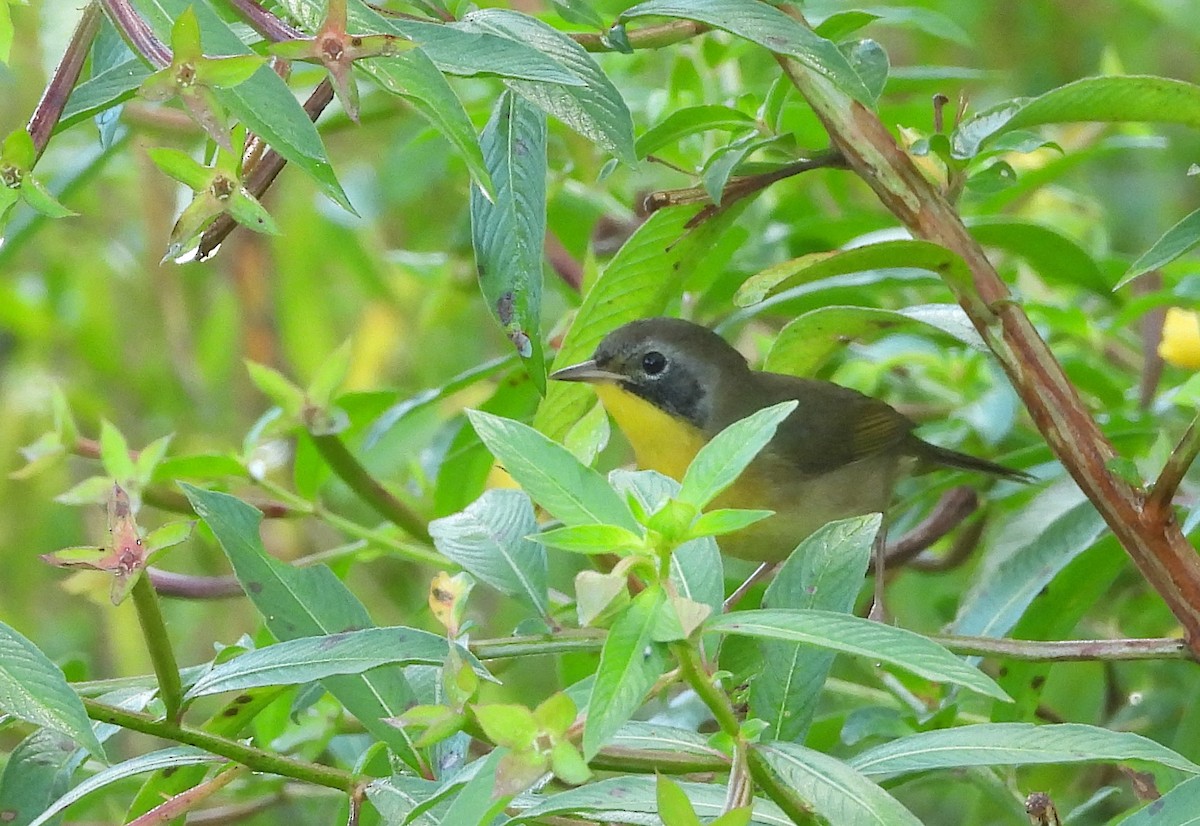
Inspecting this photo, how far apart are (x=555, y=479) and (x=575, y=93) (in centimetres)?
39

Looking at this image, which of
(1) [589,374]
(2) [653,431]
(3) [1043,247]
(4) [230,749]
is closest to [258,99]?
(4) [230,749]

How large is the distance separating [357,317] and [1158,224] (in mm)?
2348

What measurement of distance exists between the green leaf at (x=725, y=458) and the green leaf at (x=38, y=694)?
0.47 meters

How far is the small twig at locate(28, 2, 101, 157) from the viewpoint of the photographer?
114 cm

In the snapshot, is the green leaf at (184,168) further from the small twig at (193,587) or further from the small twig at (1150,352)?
the small twig at (1150,352)

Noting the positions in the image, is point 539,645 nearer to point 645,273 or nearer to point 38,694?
point 38,694

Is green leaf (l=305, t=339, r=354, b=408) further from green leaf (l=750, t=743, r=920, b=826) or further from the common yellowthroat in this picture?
green leaf (l=750, t=743, r=920, b=826)

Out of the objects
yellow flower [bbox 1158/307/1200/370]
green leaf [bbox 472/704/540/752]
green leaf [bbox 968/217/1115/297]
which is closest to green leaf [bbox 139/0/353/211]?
green leaf [bbox 472/704/540/752]

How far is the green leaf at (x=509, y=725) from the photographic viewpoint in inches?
35.6

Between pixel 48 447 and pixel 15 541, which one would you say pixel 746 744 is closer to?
pixel 48 447

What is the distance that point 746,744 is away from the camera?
103 cm

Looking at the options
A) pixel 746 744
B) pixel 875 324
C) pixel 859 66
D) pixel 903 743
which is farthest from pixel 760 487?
pixel 746 744

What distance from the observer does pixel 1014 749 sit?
3.70ft

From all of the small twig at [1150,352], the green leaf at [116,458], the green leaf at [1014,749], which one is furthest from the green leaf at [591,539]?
the small twig at [1150,352]
